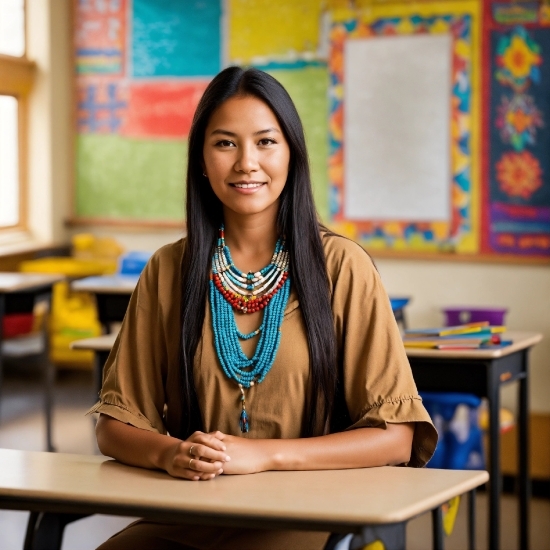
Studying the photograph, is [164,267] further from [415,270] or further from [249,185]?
[415,270]

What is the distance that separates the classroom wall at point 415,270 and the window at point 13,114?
97mm

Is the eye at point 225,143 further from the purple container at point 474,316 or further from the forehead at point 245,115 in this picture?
the purple container at point 474,316

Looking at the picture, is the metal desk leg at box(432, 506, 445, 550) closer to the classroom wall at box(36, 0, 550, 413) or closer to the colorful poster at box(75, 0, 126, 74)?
the classroom wall at box(36, 0, 550, 413)

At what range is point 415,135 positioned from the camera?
566cm

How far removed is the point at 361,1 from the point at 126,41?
66.8 inches

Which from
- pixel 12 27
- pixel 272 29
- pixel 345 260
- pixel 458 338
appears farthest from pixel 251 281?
pixel 12 27

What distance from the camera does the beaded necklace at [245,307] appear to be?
75.0 inches

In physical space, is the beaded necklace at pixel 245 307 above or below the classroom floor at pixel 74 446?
above

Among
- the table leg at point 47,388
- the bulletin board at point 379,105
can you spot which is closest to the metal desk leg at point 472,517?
the table leg at point 47,388

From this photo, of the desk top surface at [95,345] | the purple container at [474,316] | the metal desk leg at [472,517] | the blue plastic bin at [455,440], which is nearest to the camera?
the metal desk leg at [472,517]

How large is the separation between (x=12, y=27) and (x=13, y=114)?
57 cm

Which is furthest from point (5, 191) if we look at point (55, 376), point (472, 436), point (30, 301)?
point (472, 436)

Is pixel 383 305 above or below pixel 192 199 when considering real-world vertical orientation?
below

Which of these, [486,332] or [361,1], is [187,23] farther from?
[486,332]
